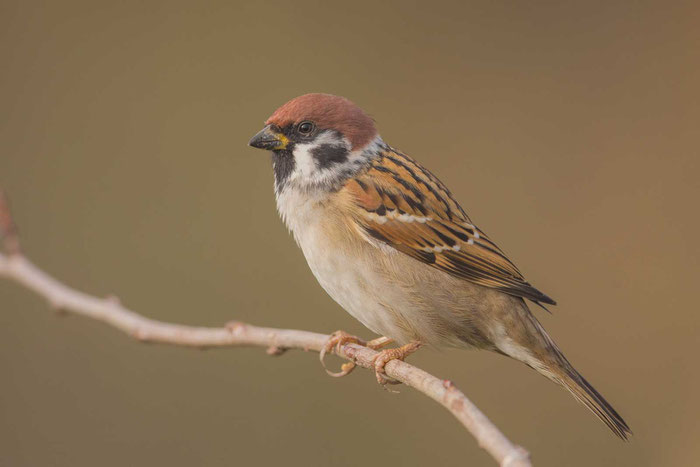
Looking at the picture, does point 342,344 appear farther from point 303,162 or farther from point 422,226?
point 303,162

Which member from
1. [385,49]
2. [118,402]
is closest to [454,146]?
[385,49]

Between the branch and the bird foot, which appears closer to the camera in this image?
the branch

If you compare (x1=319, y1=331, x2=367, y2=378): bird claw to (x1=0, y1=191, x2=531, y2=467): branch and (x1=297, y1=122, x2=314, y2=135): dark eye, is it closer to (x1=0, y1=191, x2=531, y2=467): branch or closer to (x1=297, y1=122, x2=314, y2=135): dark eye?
(x1=0, y1=191, x2=531, y2=467): branch

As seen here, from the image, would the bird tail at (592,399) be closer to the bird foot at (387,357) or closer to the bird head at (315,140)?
the bird foot at (387,357)

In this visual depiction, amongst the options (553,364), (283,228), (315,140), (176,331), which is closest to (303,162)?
(315,140)

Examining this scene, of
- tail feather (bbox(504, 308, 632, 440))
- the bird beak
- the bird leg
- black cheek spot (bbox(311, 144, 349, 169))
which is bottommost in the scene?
tail feather (bbox(504, 308, 632, 440))

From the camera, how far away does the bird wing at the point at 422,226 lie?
276cm

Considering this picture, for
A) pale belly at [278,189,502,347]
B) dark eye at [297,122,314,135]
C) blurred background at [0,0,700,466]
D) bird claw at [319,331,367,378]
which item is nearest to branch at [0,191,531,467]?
bird claw at [319,331,367,378]

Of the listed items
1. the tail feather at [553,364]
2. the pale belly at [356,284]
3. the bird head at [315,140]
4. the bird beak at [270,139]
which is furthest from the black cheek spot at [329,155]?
the tail feather at [553,364]

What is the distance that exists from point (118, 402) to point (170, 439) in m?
0.39

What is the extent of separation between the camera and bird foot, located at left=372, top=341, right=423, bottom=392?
261 cm

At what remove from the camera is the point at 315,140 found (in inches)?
109

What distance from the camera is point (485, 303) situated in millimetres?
2781

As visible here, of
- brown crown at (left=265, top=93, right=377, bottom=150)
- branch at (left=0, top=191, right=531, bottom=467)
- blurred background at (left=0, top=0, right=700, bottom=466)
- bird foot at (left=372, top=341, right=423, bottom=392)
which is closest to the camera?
branch at (left=0, top=191, right=531, bottom=467)
